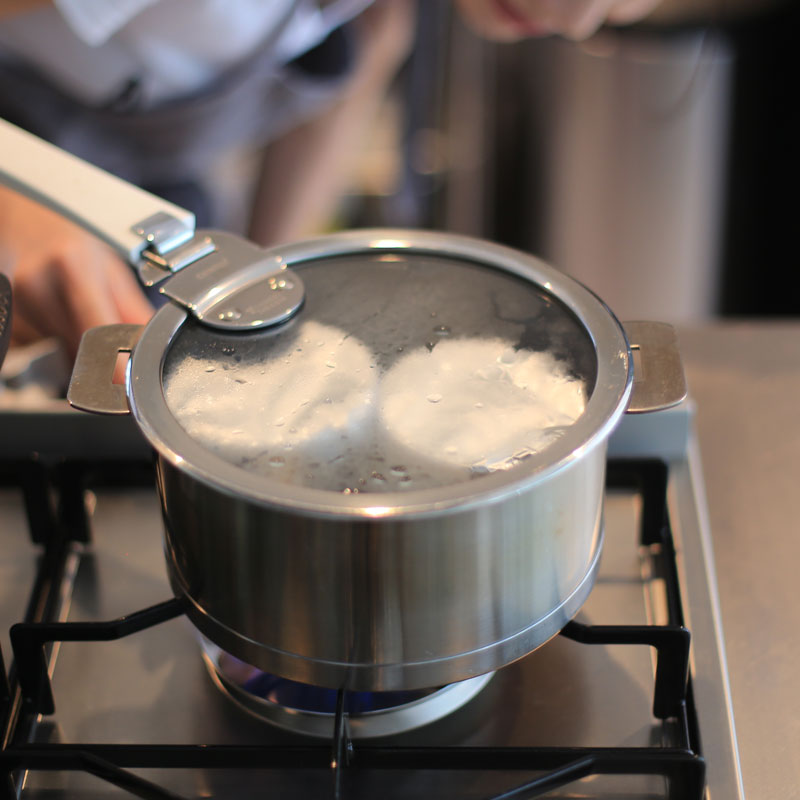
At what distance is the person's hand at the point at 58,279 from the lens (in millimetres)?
718

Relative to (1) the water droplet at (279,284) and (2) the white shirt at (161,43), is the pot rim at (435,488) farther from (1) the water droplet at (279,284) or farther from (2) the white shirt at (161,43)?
(2) the white shirt at (161,43)

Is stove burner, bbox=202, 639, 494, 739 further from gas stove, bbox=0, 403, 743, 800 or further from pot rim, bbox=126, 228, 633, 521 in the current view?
pot rim, bbox=126, 228, 633, 521

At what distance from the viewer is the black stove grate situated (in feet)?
1.27

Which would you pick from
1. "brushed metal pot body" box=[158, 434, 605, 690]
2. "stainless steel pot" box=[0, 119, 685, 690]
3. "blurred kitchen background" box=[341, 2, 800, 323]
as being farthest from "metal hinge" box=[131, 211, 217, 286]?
"blurred kitchen background" box=[341, 2, 800, 323]

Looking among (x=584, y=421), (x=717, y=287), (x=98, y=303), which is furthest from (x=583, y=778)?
(x=717, y=287)

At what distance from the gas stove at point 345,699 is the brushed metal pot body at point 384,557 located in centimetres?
4

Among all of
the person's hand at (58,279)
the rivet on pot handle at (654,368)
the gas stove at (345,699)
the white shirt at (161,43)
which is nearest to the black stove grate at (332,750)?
the gas stove at (345,699)

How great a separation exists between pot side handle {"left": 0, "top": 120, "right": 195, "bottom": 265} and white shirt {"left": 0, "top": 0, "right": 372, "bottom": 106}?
1.23ft

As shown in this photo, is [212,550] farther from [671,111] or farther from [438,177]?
[438,177]

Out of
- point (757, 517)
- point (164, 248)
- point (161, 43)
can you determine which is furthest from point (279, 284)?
point (161, 43)

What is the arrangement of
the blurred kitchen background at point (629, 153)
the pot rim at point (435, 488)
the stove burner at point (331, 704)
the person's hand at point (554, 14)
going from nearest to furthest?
1. the pot rim at point (435, 488)
2. the stove burner at point (331, 704)
3. the person's hand at point (554, 14)
4. the blurred kitchen background at point (629, 153)

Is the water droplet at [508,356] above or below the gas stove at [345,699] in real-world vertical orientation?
above

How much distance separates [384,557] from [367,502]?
23mm

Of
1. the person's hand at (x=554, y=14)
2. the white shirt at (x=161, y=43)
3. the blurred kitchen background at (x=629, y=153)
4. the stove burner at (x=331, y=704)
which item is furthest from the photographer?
the blurred kitchen background at (x=629, y=153)
